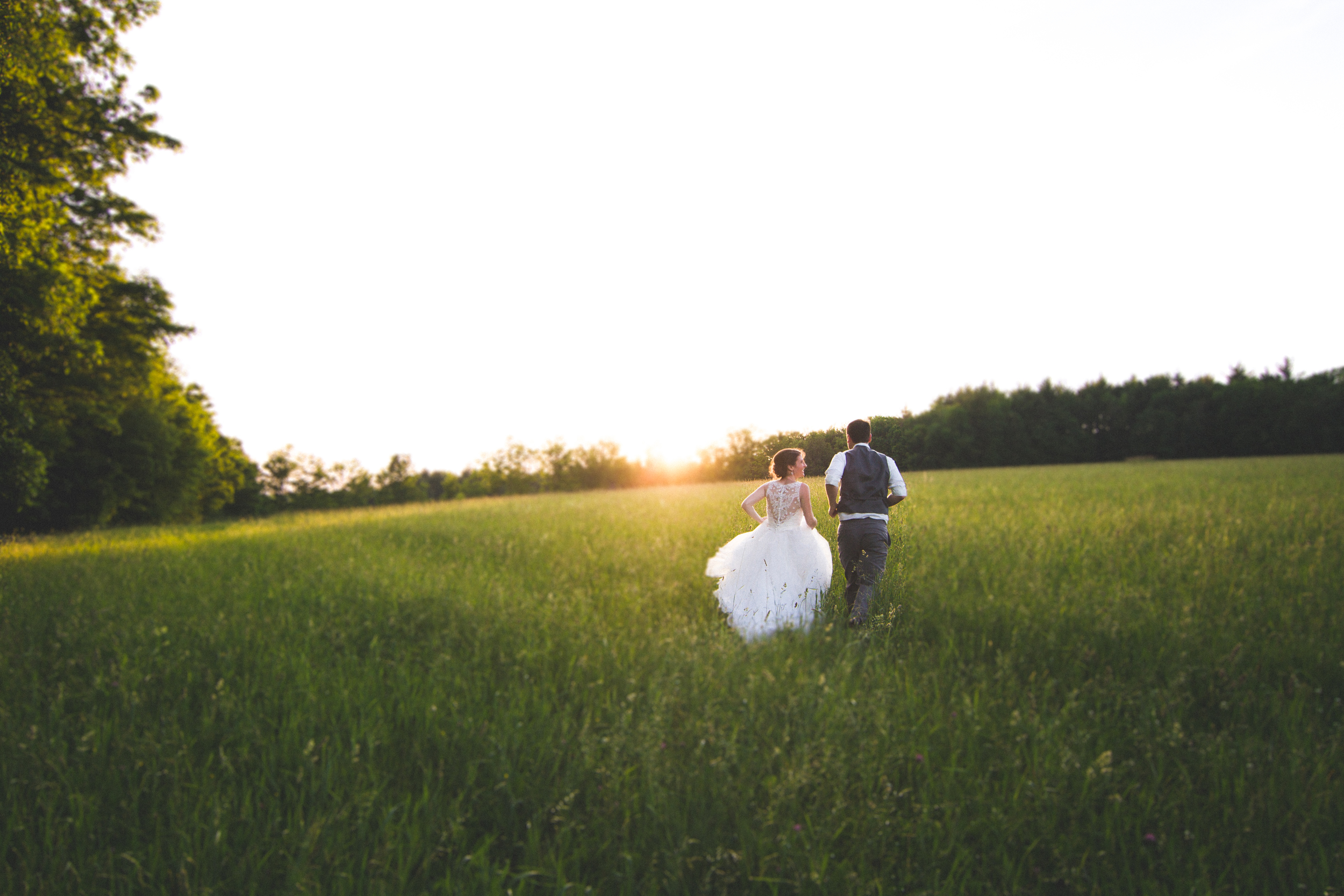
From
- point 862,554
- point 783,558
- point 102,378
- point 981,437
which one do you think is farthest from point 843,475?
point 102,378

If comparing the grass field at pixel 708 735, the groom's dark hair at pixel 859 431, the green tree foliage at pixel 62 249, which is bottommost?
the grass field at pixel 708 735

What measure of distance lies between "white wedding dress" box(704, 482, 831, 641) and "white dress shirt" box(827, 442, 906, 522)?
0.36ft

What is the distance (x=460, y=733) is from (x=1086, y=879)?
3.52m

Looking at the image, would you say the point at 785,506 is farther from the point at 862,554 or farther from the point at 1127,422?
the point at 1127,422

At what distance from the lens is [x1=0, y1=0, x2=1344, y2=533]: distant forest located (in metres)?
1.41

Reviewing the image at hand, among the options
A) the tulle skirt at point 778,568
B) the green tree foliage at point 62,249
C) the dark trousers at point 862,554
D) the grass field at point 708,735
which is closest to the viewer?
the dark trousers at point 862,554

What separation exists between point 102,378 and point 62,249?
24.0ft

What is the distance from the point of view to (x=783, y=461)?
3.55ft

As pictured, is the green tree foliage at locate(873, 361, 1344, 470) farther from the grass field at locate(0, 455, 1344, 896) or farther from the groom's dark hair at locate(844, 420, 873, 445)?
the grass field at locate(0, 455, 1344, 896)

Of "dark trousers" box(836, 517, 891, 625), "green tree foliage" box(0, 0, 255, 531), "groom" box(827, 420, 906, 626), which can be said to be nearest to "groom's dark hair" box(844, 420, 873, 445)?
"groom" box(827, 420, 906, 626)

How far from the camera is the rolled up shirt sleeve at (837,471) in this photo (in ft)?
2.91

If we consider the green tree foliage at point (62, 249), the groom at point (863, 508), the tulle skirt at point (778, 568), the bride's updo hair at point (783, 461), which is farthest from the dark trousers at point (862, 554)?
the green tree foliage at point (62, 249)

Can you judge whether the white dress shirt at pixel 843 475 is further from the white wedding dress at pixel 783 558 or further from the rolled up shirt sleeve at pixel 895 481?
the white wedding dress at pixel 783 558

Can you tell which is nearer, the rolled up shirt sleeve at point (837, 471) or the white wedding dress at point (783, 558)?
the rolled up shirt sleeve at point (837, 471)
